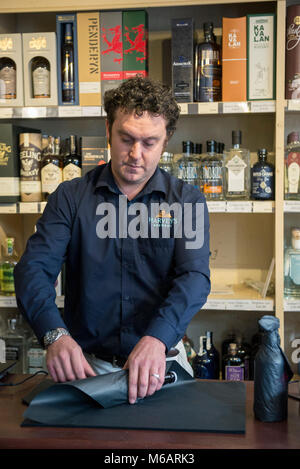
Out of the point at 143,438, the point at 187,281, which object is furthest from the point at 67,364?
the point at 187,281

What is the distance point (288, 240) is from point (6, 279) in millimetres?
1409

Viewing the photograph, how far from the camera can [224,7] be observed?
2.46 meters

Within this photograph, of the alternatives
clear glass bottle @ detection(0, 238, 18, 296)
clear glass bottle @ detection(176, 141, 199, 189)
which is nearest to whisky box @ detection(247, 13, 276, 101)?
clear glass bottle @ detection(176, 141, 199, 189)

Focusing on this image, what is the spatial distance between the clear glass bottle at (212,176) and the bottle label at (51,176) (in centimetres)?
66

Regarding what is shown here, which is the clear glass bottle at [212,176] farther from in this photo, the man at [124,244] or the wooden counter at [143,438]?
the wooden counter at [143,438]

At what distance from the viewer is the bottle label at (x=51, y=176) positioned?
2.34 m

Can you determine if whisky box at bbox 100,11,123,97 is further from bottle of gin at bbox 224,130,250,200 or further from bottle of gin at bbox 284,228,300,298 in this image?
bottle of gin at bbox 284,228,300,298

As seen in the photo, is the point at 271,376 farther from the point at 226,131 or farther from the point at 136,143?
the point at 226,131

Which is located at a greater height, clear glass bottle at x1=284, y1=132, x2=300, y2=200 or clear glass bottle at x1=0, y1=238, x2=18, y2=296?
clear glass bottle at x1=284, y1=132, x2=300, y2=200

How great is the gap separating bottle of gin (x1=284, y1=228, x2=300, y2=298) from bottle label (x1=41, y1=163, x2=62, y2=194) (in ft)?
3.63

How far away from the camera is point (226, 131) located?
253 centimetres

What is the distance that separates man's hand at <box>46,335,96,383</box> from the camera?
3.89 feet

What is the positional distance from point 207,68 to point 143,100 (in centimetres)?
93
